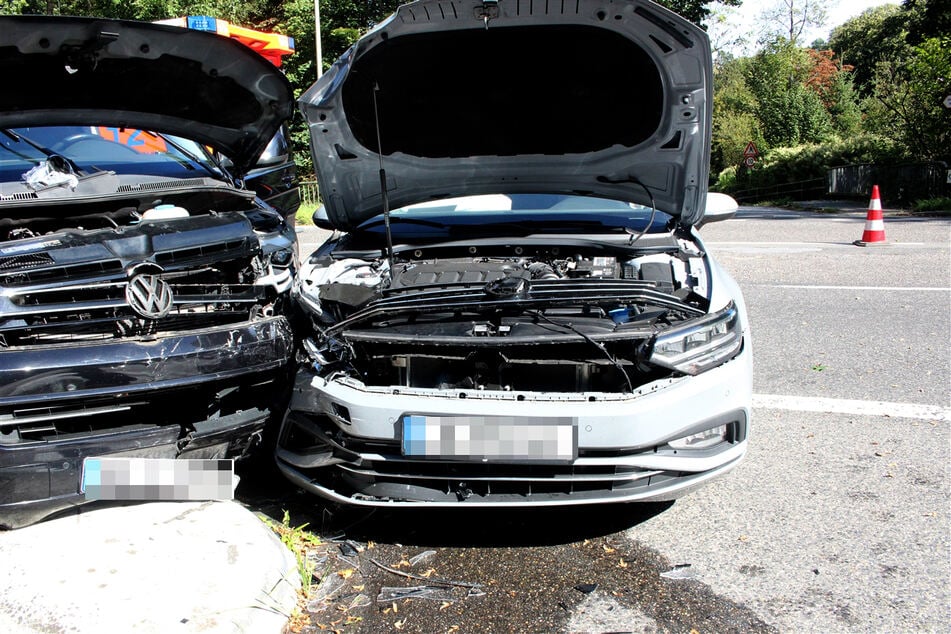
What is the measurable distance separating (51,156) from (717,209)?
12.3ft

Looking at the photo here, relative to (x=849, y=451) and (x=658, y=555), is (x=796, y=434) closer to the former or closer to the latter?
(x=849, y=451)

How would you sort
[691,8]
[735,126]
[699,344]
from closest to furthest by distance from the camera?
[699,344] → [691,8] → [735,126]

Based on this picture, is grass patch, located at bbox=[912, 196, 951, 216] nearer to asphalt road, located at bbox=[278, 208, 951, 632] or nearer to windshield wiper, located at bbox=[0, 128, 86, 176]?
asphalt road, located at bbox=[278, 208, 951, 632]

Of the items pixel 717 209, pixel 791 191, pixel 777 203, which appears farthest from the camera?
pixel 791 191

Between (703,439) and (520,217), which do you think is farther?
(520,217)

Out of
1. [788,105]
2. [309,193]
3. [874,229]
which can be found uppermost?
[788,105]

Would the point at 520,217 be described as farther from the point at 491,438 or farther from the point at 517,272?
the point at 491,438

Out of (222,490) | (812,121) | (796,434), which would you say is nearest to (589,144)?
(796,434)

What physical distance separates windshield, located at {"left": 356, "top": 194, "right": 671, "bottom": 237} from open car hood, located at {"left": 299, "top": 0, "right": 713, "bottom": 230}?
11cm

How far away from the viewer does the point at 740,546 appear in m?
3.06

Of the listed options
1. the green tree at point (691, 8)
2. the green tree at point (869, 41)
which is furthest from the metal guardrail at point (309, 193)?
the green tree at point (869, 41)

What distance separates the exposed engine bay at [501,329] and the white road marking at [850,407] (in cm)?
148

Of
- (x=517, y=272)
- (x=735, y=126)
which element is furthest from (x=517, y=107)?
(x=735, y=126)

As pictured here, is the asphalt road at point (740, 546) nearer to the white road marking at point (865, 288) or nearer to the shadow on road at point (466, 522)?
the shadow on road at point (466, 522)
